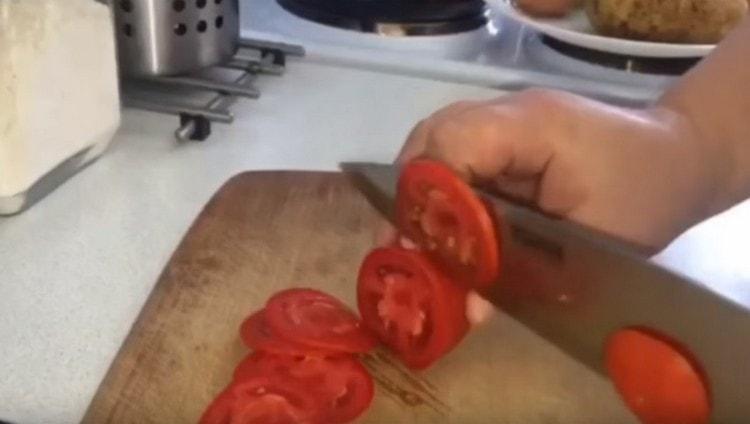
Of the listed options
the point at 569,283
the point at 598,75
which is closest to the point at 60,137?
the point at 569,283

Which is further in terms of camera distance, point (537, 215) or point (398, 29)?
point (398, 29)

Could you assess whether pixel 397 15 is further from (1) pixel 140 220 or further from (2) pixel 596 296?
(2) pixel 596 296

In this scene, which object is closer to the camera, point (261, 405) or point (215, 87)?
point (261, 405)

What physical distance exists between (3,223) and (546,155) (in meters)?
0.32

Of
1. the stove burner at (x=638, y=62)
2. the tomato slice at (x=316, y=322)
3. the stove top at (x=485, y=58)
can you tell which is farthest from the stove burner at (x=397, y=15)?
the tomato slice at (x=316, y=322)

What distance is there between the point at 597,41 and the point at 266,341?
1.44 ft

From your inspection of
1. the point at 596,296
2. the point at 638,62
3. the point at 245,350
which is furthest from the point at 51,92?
the point at 638,62

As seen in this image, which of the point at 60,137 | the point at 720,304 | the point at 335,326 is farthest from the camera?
the point at 60,137

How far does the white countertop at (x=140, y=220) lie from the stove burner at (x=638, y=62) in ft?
0.32

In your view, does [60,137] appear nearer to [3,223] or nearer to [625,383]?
[3,223]

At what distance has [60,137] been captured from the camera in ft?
2.42

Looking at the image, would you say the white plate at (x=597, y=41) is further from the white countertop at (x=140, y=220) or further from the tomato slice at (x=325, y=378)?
the tomato slice at (x=325, y=378)

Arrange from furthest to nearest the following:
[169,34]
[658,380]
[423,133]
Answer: [169,34] < [423,133] < [658,380]

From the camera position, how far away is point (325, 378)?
60 centimetres
